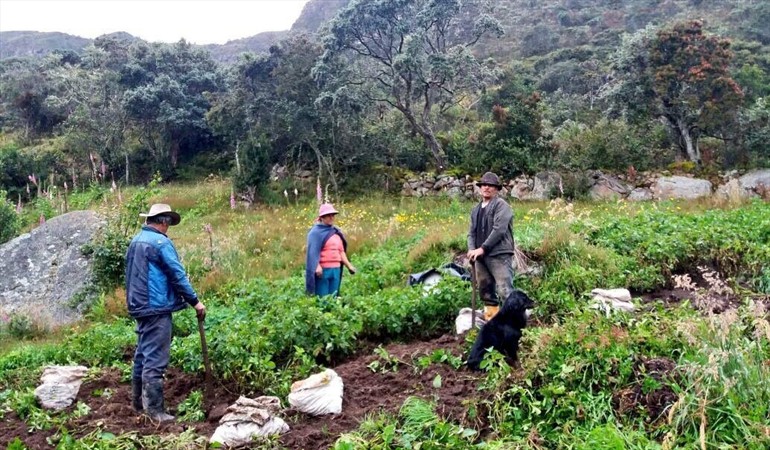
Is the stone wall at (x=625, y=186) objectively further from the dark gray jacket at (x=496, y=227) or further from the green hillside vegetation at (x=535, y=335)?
the dark gray jacket at (x=496, y=227)

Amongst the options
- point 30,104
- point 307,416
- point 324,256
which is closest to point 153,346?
point 307,416

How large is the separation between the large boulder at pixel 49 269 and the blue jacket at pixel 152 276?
195 inches

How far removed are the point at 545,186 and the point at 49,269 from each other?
11.8 metres

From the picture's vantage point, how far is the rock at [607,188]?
15242 millimetres

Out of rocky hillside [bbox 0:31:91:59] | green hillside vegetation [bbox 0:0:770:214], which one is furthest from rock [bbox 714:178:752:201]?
rocky hillside [bbox 0:31:91:59]

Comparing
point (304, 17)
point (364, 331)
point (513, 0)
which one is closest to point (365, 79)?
point (364, 331)

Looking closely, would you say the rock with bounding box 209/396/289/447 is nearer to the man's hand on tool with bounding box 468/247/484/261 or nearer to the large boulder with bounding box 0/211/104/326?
the man's hand on tool with bounding box 468/247/484/261

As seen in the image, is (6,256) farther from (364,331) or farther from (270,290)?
(364,331)

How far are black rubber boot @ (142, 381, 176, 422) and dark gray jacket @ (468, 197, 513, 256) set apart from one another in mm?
3332

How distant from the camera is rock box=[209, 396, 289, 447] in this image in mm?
3908

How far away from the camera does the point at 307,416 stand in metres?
4.27

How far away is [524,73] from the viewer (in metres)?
34.3

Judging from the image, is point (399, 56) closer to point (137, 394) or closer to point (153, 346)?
point (153, 346)

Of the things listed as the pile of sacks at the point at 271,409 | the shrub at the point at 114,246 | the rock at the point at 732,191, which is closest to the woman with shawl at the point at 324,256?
the pile of sacks at the point at 271,409
